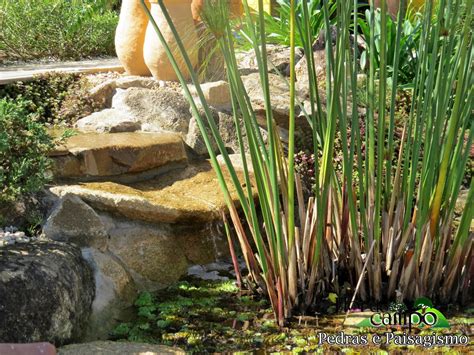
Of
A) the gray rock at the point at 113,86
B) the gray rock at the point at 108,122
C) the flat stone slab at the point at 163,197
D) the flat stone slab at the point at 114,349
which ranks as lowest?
the flat stone slab at the point at 114,349

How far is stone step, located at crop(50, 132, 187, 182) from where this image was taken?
4.76m

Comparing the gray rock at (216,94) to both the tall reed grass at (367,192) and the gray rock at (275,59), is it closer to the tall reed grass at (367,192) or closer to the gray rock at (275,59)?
the gray rock at (275,59)

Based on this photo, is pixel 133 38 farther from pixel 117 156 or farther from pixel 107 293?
pixel 107 293

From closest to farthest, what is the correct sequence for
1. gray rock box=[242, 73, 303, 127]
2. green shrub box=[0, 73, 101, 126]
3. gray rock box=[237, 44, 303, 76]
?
gray rock box=[242, 73, 303, 127], green shrub box=[0, 73, 101, 126], gray rock box=[237, 44, 303, 76]

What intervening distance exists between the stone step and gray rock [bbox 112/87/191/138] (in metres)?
0.40

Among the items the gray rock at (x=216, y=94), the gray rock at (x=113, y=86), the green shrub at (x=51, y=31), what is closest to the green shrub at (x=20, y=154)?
the gray rock at (x=216, y=94)

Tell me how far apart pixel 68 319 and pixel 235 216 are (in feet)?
3.12

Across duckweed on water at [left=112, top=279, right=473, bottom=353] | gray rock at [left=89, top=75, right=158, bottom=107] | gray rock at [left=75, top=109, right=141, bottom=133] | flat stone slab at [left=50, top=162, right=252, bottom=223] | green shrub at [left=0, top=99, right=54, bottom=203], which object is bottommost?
duckweed on water at [left=112, top=279, right=473, bottom=353]

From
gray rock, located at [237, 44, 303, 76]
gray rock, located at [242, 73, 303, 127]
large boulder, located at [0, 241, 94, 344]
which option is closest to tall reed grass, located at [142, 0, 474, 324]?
large boulder, located at [0, 241, 94, 344]

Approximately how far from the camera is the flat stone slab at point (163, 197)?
4.38 m

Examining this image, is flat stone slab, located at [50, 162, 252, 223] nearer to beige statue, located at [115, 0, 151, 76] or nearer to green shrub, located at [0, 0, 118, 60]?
beige statue, located at [115, 0, 151, 76]

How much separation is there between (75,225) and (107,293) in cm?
46

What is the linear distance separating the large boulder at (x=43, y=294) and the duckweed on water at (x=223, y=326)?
10.7 inches

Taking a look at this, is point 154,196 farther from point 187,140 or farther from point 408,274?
point 408,274
